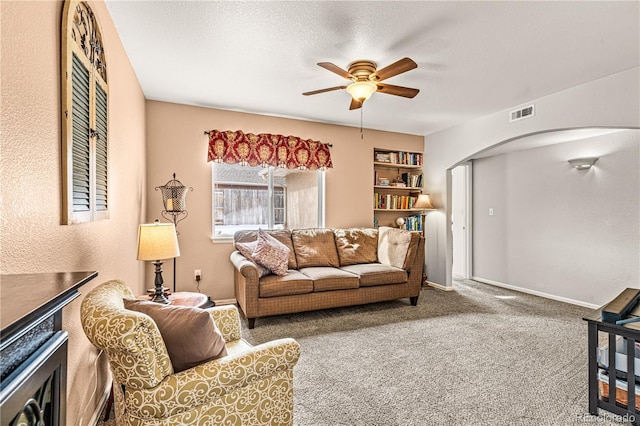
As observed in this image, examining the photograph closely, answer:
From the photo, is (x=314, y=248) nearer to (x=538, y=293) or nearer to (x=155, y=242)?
(x=155, y=242)

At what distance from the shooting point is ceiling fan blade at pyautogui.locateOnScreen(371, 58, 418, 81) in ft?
7.58

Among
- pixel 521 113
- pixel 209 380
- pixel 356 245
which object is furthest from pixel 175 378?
pixel 521 113

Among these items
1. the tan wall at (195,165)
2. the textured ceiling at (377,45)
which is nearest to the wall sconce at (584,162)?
the textured ceiling at (377,45)

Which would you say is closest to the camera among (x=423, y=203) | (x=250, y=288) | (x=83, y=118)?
(x=83, y=118)

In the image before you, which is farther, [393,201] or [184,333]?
[393,201]

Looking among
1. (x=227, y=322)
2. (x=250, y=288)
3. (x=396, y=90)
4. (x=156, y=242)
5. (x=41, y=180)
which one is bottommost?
(x=250, y=288)

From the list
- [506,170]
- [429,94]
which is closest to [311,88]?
[429,94]

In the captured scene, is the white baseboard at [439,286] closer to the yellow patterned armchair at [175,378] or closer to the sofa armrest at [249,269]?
the sofa armrest at [249,269]

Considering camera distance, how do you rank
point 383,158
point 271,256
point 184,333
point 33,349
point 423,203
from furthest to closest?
point 383,158 < point 423,203 < point 271,256 < point 184,333 < point 33,349

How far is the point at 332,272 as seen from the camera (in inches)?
146

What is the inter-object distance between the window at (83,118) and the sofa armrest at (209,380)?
2.65 feet

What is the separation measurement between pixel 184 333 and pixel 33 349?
0.66m

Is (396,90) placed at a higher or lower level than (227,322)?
higher

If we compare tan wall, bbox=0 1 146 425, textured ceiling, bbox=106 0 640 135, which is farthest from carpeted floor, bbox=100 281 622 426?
textured ceiling, bbox=106 0 640 135
